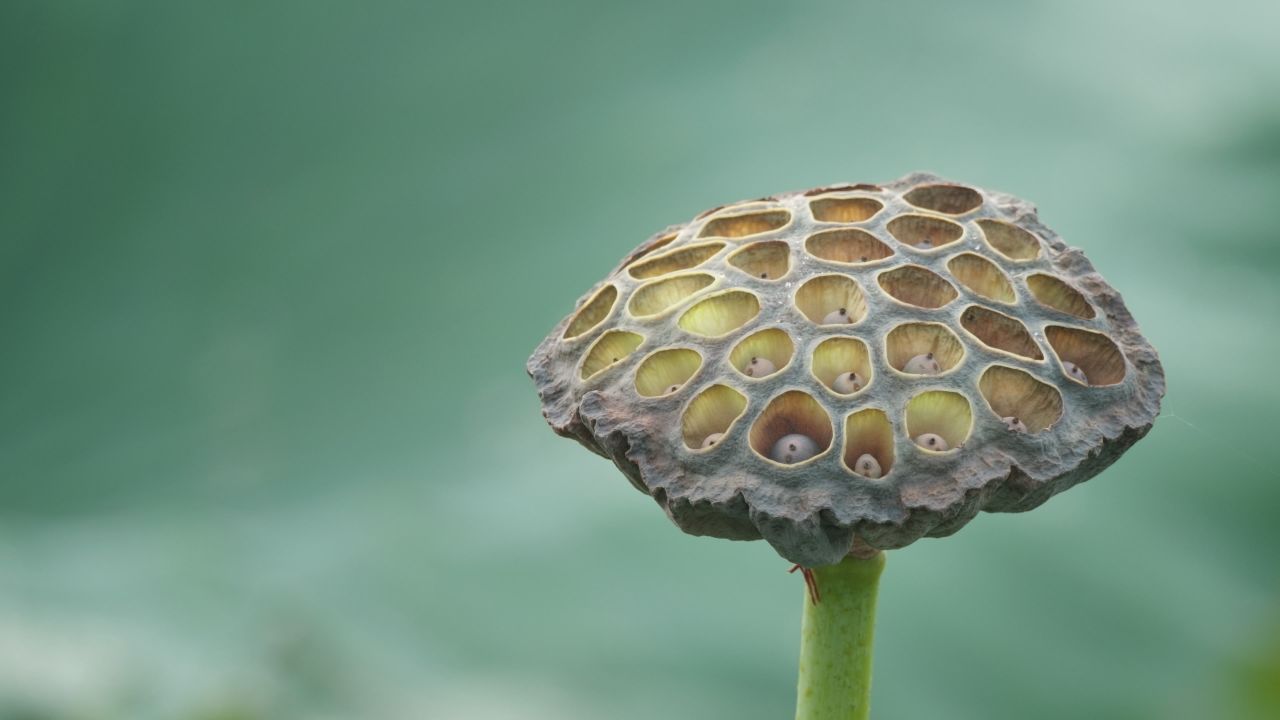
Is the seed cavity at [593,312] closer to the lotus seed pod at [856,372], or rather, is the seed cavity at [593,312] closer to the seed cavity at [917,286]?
the lotus seed pod at [856,372]

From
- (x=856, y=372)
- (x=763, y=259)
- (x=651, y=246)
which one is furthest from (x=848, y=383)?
(x=651, y=246)

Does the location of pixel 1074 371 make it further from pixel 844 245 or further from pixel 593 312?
pixel 593 312

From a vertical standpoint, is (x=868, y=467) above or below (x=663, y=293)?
below

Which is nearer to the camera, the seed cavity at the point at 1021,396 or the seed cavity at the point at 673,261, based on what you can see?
the seed cavity at the point at 1021,396

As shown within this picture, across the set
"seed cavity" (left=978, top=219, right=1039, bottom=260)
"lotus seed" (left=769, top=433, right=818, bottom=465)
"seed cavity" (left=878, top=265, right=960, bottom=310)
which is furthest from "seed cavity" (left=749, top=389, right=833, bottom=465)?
"seed cavity" (left=978, top=219, right=1039, bottom=260)

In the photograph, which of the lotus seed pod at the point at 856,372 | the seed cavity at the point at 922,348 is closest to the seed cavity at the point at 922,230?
the lotus seed pod at the point at 856,372

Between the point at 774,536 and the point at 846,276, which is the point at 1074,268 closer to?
the point at 846,276

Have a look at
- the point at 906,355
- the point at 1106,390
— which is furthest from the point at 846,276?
the point at 1106,390
